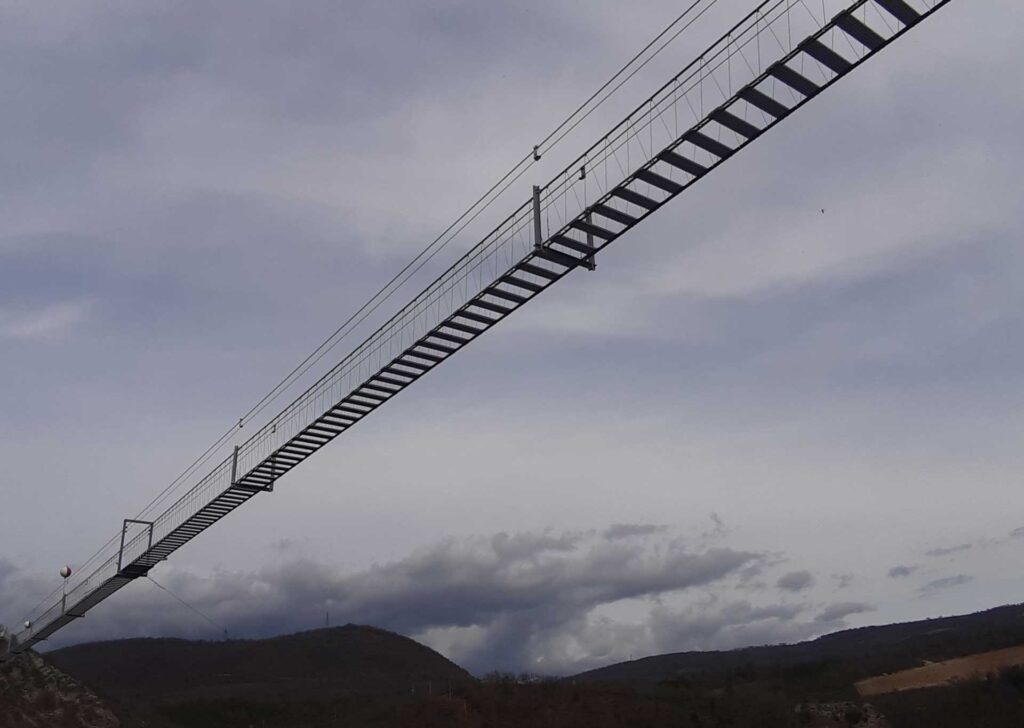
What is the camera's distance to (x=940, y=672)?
74875 millimetres

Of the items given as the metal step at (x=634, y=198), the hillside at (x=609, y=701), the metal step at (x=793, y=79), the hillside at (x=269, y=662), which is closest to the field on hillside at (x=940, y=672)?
the hillside at (x=609, y=701)

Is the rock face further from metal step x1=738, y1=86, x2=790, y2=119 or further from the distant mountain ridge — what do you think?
the distant mountain ridge

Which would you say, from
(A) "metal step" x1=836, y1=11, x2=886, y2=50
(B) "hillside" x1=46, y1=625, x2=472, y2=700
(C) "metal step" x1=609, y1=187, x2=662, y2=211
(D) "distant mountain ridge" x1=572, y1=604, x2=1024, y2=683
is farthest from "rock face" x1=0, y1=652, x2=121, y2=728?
(D) "distant mountain ridge" x1=572, y1=604, x2=1024, y2=683

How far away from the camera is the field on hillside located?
7306 cm

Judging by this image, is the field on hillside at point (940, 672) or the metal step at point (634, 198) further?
the field on hillside at point (940, 672)

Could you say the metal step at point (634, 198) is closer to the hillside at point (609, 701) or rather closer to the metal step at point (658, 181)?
the metal step at point (658, 181)

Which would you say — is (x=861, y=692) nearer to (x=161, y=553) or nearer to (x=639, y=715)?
(x=639, y=715)

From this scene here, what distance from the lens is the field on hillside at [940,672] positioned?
73062 millimetres

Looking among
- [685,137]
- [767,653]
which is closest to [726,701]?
[685,137]

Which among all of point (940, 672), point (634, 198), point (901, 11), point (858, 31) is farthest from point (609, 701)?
point (901, 11)

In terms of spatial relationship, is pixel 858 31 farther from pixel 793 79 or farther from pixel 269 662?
pixel 269 662

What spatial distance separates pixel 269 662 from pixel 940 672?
77473mm

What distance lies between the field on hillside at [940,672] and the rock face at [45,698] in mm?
54640

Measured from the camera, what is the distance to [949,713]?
59.2m
